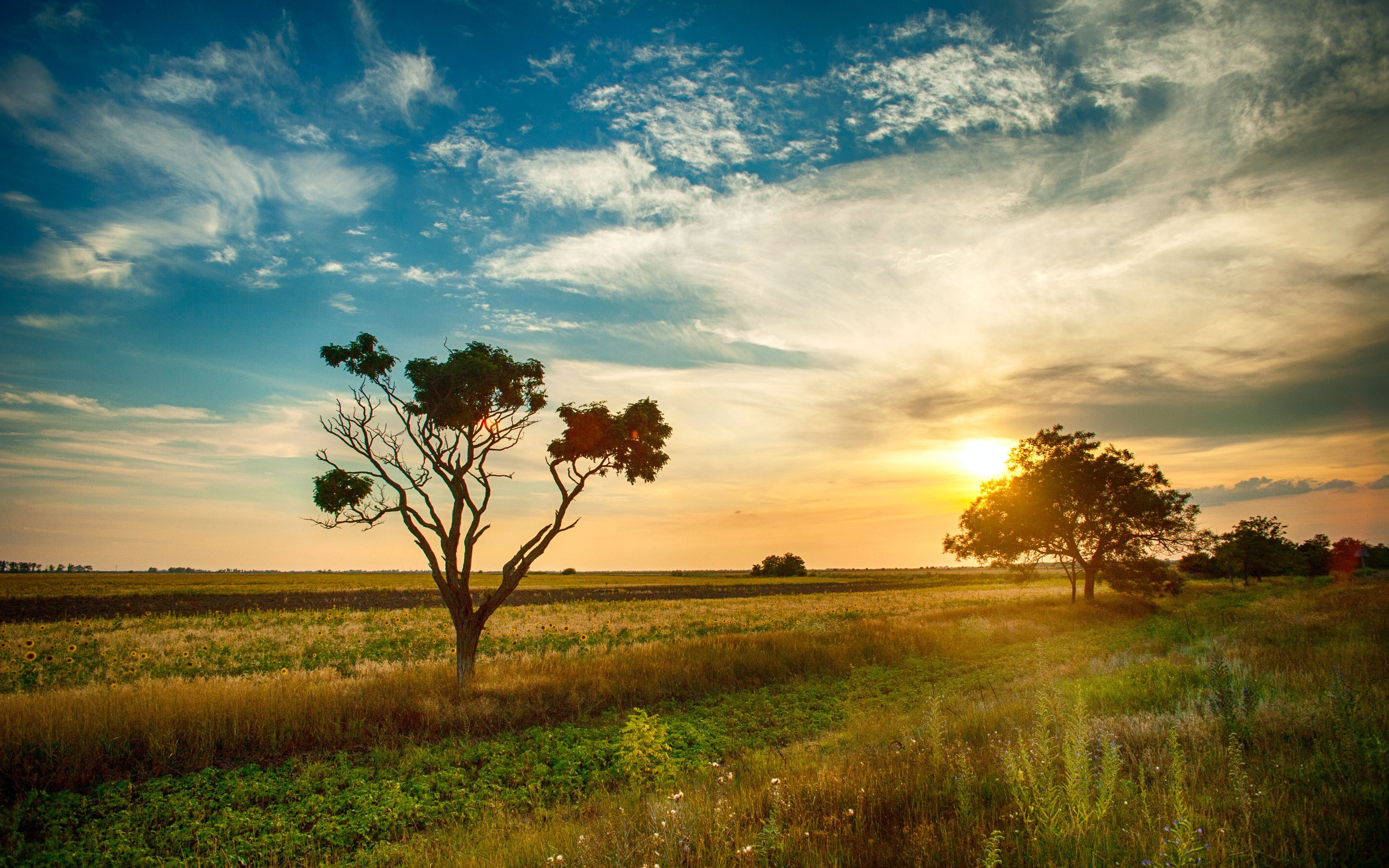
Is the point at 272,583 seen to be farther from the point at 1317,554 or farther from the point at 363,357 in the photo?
the point at 1317,554

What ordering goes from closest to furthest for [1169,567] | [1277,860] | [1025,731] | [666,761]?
[1277,860]
[1025,731]
[666,761]
[1169,567]

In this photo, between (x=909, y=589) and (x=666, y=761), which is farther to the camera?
(x=909, y=589)

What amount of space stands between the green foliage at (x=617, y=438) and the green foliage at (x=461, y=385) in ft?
7.55

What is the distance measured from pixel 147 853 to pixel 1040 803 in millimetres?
10225

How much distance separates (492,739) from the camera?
1223cm

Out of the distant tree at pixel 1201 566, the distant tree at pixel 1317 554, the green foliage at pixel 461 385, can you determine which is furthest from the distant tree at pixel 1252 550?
the green foliage at pixel 461 385

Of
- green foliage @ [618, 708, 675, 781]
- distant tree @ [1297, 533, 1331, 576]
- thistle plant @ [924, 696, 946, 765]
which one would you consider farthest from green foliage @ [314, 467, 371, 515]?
distant tree @ [1297, 533, 1331, 576]

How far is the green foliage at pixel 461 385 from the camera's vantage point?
1571cm

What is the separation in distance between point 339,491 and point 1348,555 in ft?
496

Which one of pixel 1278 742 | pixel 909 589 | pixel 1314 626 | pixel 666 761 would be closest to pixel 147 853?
pixel 666 761

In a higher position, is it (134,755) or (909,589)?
(134,755)

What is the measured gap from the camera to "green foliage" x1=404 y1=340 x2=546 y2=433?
51.5ft

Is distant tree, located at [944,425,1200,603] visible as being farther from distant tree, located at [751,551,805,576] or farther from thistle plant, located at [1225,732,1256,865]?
distant tree, located at [751,551,805,576]

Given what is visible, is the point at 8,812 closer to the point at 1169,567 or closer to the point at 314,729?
the point at 314,729
